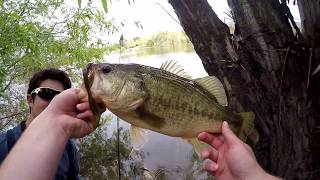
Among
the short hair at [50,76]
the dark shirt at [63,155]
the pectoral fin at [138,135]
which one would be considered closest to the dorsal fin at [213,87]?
the pectoral fin at [138,135]

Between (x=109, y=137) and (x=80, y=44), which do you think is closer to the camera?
(x=80, y=44)

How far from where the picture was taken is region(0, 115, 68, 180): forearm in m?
1.69

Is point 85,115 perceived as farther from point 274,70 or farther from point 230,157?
point 274,70

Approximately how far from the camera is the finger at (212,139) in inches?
84.0

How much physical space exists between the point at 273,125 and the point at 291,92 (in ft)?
1.00

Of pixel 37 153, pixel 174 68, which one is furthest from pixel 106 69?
pixel 37 153

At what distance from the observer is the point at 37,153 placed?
1.77m

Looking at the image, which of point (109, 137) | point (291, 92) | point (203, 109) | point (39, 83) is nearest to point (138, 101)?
point (203, 109)

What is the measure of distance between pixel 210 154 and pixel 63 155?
147 cm

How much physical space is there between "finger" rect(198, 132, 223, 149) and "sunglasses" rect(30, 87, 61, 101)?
1.87 meters

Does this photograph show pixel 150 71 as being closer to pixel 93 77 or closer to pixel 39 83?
pixel 93 77

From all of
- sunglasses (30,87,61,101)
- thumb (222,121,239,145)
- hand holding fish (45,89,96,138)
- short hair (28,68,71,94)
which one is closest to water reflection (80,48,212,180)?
short hair (28,68,71,94)

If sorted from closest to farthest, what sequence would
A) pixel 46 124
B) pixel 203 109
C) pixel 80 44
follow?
pixel 46 124, pixel 203 109, pixel 80 44

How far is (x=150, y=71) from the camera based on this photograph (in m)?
2.04
